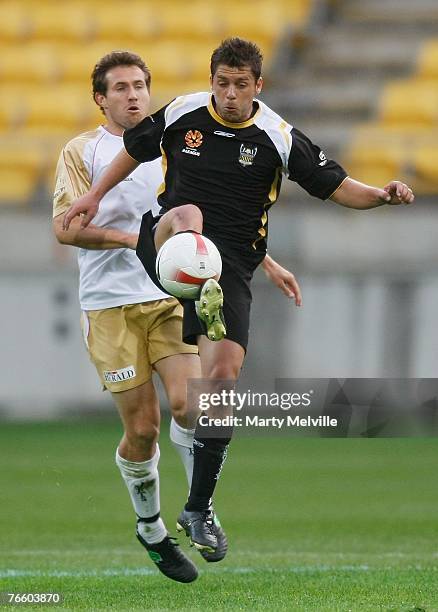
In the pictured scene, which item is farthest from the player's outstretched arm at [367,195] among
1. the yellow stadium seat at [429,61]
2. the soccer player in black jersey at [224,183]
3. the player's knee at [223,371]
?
the yellow stadium seat at [429,61]

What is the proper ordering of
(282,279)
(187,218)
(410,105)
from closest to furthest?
(187,218), (282,279), (410,105)

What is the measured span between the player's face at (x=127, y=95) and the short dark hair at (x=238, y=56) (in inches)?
39.1

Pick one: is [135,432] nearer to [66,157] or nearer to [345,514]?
[66,157]

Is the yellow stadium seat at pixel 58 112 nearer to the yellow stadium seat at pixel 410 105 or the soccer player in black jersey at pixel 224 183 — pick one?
the yellow stadium seat at pixel 410 105

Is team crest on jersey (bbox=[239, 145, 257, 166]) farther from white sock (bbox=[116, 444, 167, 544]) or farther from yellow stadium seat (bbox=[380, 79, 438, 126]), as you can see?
yellow stadium seat (bbox=[380, 79, 438, 126])

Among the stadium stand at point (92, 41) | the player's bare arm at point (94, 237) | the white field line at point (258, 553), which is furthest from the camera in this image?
the stadium stand at point (92, 41)

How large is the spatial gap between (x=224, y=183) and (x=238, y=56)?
0.60 metres

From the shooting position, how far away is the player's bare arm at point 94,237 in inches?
269

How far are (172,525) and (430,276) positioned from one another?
4889mm

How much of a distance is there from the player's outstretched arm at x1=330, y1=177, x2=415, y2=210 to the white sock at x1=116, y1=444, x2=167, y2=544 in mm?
1745

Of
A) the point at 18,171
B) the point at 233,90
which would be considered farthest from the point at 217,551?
the point at 18,171

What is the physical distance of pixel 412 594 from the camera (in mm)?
6297

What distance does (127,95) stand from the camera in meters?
7.20

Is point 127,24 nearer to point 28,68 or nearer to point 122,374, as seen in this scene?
point 28,68
